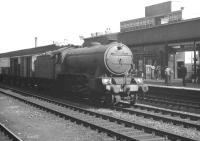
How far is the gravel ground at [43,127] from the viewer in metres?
8.27

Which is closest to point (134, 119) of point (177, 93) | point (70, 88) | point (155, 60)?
point (70, 88)

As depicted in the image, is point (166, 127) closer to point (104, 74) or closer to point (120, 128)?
point (120, 128)

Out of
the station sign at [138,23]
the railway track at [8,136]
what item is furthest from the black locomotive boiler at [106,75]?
the station sign at [138,23]

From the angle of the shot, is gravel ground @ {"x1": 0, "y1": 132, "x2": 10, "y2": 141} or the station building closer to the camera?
gravel ground @ {"x1": 0, "y1": 132, "x2": 10, "y2": 141}

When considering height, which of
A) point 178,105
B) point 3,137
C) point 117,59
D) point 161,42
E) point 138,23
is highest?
point 138,23

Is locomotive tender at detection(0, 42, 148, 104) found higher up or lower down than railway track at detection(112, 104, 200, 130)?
higher up

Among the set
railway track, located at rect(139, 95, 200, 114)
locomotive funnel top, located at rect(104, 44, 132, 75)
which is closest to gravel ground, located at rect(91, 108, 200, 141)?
locomotive funnel top, located at rect(104, 44, 132, 75)

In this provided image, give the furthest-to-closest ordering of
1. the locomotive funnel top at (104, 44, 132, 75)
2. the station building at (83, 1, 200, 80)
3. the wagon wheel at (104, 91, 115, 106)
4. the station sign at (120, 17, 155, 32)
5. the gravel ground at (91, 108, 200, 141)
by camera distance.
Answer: the station sign at (120, 17, 155, 32) < the station building at (83, 1, 200, 80) < the locomotive funnel top at (104, 44, 132, 75) < the wagon wheel at (104, 91, 115, 106) < the gravel ground at (91, 108, 200, 141)

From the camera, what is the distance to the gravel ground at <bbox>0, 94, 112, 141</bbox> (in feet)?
27.1

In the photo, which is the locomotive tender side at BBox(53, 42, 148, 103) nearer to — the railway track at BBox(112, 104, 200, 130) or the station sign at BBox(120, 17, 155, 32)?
the railway track at BBox(112, 104, 200, 130)

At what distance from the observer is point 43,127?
9594 mm

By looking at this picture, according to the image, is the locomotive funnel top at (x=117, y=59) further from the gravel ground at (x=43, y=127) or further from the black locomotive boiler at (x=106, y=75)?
the gravel ground at (x=43, y=127)

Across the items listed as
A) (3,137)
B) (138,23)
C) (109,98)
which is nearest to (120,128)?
(3,137)

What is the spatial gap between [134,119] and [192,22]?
11.4 metres
